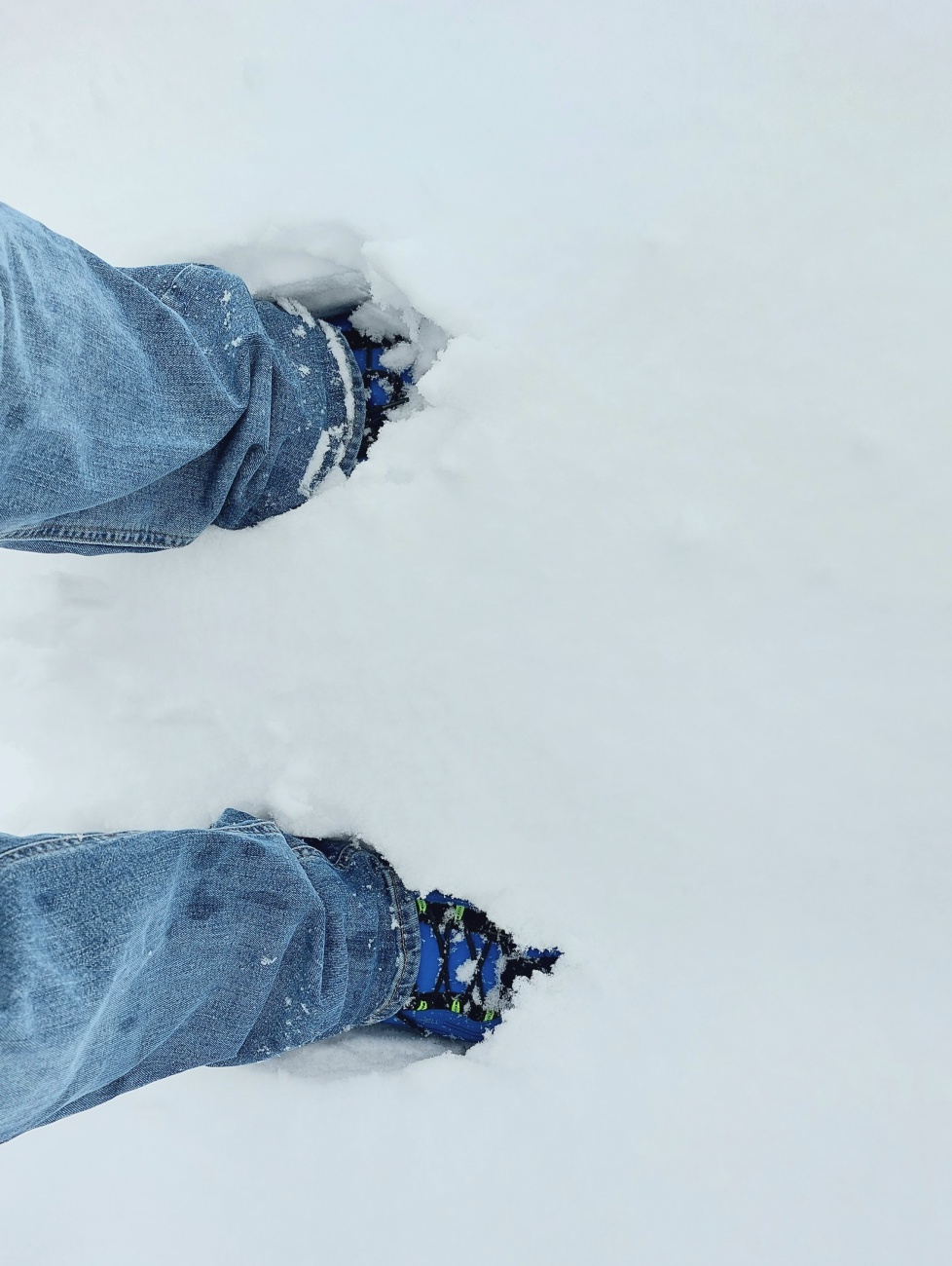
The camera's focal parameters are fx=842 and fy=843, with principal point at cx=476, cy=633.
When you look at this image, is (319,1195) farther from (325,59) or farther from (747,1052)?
(325,59)

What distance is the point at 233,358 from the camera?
28.7 inches

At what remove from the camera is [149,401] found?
2.07 ft

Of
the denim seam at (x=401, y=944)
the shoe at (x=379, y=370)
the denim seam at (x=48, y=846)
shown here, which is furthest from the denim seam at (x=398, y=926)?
the shoe at (x=379, y=370)

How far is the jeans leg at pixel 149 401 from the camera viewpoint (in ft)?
1.73

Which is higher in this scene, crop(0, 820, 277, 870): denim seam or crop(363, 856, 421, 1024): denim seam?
crop(0, 820, 277, 870): denim seam

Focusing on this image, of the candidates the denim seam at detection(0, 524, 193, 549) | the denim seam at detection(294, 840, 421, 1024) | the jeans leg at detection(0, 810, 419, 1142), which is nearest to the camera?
the jeans leg at detection(0, 810, 419, 1142)

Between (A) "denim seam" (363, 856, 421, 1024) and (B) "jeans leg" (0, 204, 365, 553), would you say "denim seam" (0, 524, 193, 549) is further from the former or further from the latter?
(A) "denim seam" (363, 856, 421, 1024)

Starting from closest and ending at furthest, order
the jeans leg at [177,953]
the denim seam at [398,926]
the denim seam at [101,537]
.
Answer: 1. the jeans leg at [177,953]
2. the denim seam at [101,537]
3. the denim seam at [398,926]

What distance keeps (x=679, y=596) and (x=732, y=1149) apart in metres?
0.53

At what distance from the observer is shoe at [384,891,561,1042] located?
3.12 ft

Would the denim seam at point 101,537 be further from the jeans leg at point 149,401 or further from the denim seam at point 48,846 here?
the denim seam at point 48,846

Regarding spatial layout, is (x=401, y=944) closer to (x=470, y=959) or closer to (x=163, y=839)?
(x=470, y=959)

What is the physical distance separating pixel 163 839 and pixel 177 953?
0.09m

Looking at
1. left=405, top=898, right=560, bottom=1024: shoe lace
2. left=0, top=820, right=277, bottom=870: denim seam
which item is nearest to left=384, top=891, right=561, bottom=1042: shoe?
left=405, top=898, right=560, bottom=1024: shoe lace
